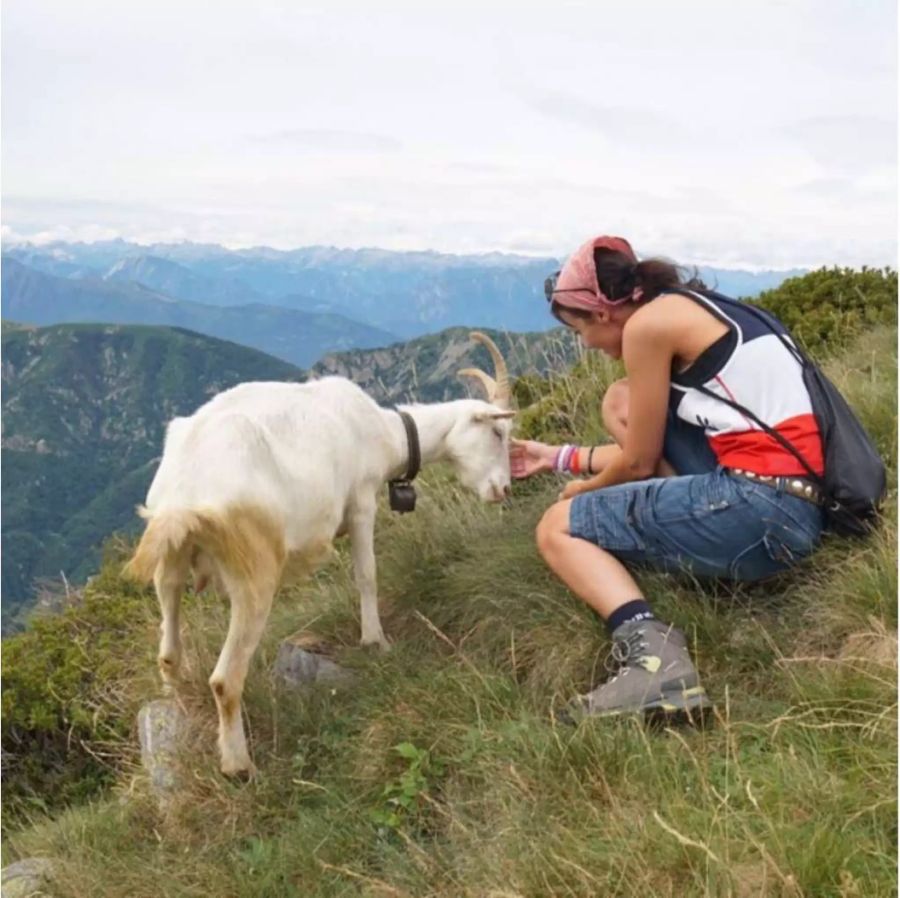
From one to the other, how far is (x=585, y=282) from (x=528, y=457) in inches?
72.6

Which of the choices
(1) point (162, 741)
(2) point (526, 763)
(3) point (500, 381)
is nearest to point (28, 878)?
(1) point (162, 741)

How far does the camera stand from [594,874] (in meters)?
2.53

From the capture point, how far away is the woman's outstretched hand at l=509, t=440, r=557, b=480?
5.38 m

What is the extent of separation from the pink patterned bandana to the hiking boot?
128 cm

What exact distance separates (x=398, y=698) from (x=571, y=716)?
0.92 metres

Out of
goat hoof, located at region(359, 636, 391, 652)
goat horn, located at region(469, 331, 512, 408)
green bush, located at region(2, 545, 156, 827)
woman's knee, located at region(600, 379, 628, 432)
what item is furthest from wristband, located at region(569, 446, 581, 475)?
green bush, located at region(2, 545, 156, 827)

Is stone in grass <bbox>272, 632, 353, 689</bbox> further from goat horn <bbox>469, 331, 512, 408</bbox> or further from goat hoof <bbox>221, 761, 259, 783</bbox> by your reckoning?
goat horn <bbox>469, 331, 512, 408</bbox>

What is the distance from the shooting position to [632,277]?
387 cm

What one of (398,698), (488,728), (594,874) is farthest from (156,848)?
(594,874)

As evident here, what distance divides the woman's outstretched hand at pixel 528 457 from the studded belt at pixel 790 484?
1788 mm

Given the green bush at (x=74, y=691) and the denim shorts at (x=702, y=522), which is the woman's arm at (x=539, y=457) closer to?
the denim shorts at (x=702, y=522)

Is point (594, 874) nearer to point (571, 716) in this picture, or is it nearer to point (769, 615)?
point (571, 716)

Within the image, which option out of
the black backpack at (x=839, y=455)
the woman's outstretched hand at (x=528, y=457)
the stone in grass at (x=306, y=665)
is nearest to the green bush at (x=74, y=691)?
the stone in grass at (x=306, y=665)

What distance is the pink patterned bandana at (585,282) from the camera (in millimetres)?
3857
